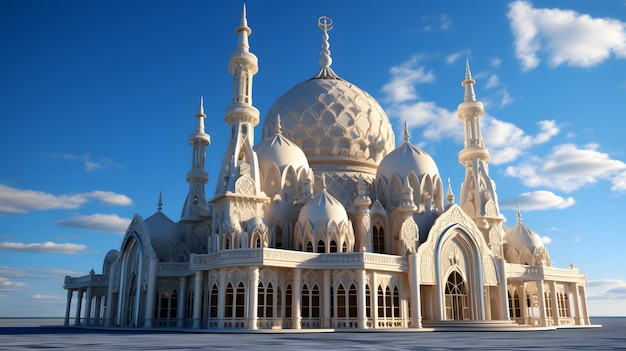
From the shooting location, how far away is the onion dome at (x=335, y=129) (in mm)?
46875

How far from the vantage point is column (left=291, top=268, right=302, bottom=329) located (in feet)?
112

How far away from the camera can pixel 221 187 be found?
39.4 metres

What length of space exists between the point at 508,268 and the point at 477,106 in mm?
14358

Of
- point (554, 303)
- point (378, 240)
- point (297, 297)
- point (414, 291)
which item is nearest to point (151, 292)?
point (297, 297)

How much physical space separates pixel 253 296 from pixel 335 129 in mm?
18554

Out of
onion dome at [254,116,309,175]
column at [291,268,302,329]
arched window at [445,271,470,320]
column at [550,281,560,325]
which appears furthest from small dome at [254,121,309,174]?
column at [550,281,560,325]

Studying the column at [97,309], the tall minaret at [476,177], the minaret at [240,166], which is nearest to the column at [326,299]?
the minaret at [240,166]

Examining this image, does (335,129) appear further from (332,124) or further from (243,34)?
(243,34)

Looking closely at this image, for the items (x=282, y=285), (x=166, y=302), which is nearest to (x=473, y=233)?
(x=282, y=285)

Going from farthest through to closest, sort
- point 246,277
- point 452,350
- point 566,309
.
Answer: point 566,309
point 246,277
point 452,350

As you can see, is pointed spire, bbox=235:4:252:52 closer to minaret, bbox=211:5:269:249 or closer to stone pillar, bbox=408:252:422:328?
minaret, bbox=211:5:269:249

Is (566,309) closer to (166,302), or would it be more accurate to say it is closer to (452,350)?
(166,302)

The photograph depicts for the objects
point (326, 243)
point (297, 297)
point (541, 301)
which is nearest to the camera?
point (297, 297)

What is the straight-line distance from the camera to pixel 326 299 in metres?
34.8
